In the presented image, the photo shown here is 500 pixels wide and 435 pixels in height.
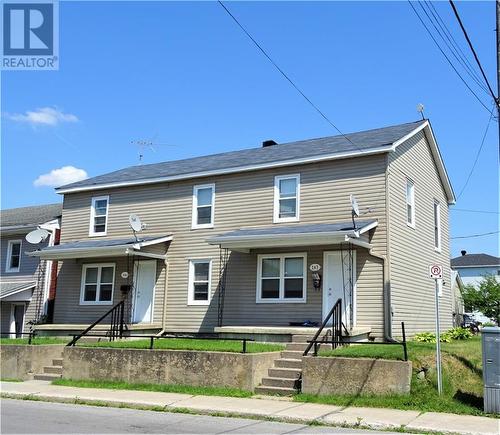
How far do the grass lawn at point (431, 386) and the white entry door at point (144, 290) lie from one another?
30.7 feet

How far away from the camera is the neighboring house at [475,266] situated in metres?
60.4

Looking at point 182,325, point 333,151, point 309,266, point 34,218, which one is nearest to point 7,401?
point 182,325

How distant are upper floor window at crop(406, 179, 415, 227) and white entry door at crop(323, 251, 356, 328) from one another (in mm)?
3237

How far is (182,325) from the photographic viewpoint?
20.1 metres

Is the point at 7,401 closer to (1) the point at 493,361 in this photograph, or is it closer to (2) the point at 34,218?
(1) the point at 493,361

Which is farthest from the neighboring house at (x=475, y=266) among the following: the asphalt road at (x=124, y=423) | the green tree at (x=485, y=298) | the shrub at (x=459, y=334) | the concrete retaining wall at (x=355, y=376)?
the asphalt road at (x=124, y=423)

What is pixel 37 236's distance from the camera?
23719 millimetres

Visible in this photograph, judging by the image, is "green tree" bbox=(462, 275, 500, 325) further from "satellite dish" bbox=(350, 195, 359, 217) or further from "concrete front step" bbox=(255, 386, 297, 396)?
"concrete front step" bbox=(255, 386, 297, 396)

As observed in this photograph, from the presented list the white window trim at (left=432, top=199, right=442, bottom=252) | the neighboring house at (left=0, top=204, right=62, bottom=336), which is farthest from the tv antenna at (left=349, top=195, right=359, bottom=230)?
the neighboring house at (left=0, top=204, right=62, bottom=336)

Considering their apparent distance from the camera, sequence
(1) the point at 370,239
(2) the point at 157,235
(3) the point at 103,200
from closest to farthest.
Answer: (1) the point at 370,239 → (2) the point at 157,235 → (3) the point at 103,200

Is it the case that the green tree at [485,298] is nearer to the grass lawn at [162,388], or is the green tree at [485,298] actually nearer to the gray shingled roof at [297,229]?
the gray shingled roof at [297,229]

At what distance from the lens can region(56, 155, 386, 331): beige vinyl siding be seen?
17344 millimetres

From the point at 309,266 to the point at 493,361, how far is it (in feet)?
25.5

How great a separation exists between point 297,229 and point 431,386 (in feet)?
22.3
